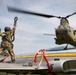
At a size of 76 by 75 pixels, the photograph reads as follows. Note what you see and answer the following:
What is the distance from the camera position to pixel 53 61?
9938mm

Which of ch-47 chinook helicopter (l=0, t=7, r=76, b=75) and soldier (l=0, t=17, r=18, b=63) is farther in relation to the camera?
soldier (l=0, t=17, r=18, b=63)

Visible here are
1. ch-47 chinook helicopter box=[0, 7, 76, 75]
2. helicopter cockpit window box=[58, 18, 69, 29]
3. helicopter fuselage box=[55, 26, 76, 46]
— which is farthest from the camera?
helicopter cockpit window box=[58, 18, 69, 29]

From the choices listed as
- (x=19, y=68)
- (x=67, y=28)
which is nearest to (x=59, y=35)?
(x=67, y=28)

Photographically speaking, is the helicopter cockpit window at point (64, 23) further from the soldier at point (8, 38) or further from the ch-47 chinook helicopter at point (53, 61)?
the soldier at point (8, 38)

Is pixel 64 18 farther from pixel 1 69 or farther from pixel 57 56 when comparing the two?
pixel 1 69

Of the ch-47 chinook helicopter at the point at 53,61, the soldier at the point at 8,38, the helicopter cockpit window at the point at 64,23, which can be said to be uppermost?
the helicopter cockpit window at the point at 64,23

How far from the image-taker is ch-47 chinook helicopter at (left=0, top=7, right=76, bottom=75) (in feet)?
31.0

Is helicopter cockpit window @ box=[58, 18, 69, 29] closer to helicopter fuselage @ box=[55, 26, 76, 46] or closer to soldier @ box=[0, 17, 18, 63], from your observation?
helicopter fuselage @ box=[55, 26, 76, 46]

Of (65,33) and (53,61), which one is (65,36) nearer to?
(65,33)

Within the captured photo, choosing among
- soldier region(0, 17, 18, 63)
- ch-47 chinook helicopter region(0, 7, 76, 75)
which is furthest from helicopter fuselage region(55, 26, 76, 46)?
soldier region(0, 17, 18, 63)

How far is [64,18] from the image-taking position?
12906mm

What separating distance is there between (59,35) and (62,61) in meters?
2.79

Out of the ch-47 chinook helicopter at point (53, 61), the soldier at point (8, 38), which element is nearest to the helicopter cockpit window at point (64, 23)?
the ch-47 chinook helicopter at point (53, 61)

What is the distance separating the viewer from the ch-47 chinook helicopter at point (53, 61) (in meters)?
9.44
